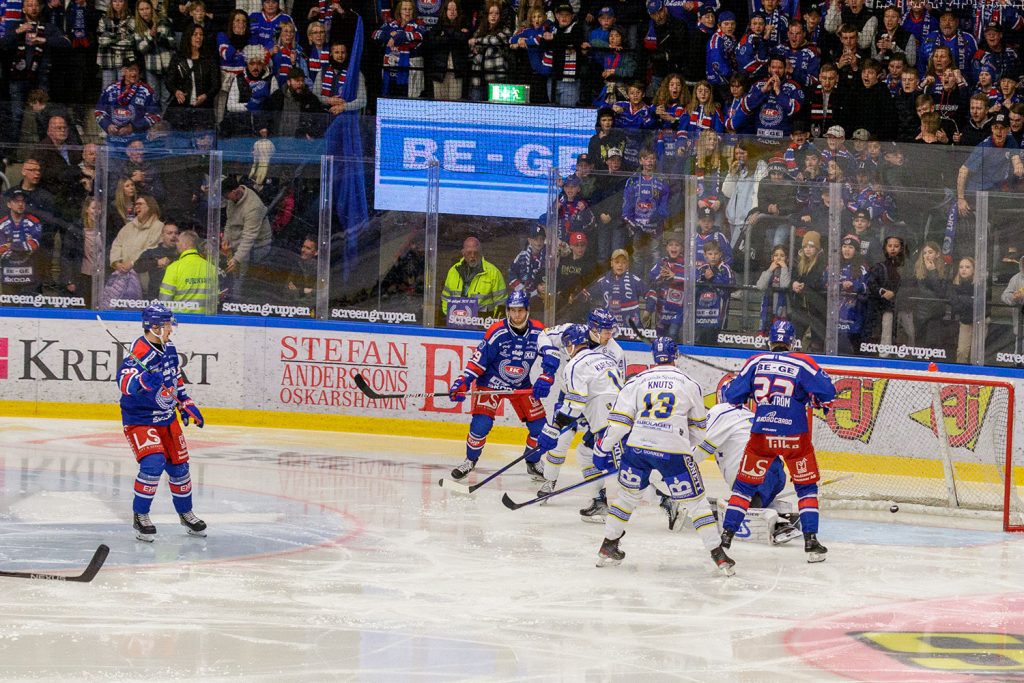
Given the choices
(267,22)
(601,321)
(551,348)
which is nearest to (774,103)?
(551,348)

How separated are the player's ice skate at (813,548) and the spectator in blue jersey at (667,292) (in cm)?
362

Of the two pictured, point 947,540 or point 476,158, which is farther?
point 476,158

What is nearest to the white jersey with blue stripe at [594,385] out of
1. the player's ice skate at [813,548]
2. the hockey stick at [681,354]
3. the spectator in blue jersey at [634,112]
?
the player's ice skate at [813,548]

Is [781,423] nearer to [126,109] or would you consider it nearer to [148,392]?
[148,392]

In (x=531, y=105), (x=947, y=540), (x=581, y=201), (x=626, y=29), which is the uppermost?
(x=626, y=29)

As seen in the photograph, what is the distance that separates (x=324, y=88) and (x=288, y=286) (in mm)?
2436

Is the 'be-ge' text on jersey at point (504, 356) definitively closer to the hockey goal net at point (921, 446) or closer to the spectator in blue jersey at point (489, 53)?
the hockey goal net at point (921, 446)

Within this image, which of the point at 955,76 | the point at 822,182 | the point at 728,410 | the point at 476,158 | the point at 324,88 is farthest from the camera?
the point at 324,88

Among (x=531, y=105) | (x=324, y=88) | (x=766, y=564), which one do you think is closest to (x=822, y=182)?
(x=531, y=105)

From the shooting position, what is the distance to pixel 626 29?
43.9ft

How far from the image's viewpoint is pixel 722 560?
7.18 meters

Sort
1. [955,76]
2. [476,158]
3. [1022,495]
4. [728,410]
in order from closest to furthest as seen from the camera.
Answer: [728,410], [1022,495], [476,158], [955,76]

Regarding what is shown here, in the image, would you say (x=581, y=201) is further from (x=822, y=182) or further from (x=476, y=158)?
(x=822, y=182)

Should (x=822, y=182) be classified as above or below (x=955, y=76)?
below
